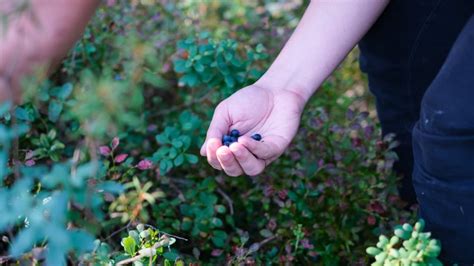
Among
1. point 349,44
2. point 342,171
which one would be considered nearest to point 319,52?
point 349,44

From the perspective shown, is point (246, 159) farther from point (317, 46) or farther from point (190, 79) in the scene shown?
point (190, 79)

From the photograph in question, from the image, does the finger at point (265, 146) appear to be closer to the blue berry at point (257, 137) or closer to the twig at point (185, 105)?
the blue berry at point (257, 137)

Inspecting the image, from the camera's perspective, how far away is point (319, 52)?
1676 mm

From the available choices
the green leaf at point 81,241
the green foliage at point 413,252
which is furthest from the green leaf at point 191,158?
the green leaf at point 81,241

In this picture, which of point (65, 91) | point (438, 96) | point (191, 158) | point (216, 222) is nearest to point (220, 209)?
point (216, 222)

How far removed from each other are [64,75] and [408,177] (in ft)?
3.34

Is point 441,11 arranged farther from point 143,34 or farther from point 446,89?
point 143,34

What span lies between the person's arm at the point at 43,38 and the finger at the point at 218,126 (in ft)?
1.11

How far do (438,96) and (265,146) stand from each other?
1.18 ft

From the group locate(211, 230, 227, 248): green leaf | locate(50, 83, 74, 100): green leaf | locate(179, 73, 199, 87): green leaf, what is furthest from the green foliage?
locate(50, 83, 74, 100): green leaf

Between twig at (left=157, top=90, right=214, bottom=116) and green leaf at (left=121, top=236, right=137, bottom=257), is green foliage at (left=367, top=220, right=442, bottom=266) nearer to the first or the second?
green leaf at (left=121, top=236, right=137, bottom=257)

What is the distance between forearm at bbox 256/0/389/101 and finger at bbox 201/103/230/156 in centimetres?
14

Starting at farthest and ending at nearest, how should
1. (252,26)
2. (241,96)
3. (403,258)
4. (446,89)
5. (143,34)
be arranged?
(252,26)
(143,34)
(241,96)
(446,89)
(403,258)

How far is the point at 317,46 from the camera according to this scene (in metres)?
1.68
